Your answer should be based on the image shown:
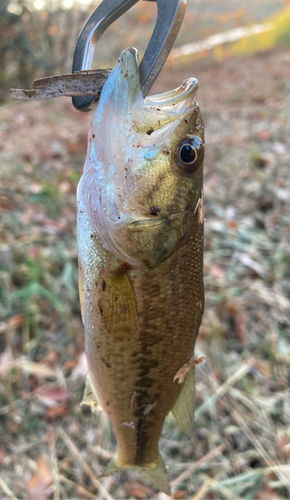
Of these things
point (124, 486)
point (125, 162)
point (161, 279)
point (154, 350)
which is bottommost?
point (124, 486)

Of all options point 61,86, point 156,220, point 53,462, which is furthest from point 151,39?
point 53,462

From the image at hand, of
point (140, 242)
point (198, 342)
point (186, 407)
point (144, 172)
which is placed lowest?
point (198, 342)

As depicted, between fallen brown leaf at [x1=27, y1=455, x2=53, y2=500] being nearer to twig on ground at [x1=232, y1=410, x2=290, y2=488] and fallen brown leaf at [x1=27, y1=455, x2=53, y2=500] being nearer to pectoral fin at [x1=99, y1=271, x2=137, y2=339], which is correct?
twig on ground at [x1=232, y1=410, x2=290, y2=488]

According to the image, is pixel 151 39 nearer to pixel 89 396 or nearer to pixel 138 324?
pixel 138 324

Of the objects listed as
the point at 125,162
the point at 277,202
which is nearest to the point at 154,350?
the point at 125,162

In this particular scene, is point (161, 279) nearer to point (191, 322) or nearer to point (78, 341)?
point (191, 322)

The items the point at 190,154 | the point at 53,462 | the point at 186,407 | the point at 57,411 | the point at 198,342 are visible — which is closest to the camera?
the point at 190,154

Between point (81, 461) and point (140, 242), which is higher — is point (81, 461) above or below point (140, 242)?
below

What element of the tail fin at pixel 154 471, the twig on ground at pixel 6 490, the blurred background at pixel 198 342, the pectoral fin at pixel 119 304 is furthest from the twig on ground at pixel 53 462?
the pectoral fin at pixel 119 304
